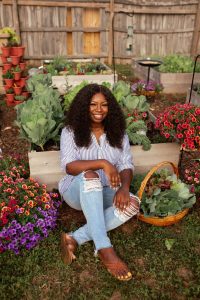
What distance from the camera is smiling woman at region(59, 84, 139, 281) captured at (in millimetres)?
2572

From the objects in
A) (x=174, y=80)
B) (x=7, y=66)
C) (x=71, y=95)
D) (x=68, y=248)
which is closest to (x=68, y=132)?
(x=68, y=248)

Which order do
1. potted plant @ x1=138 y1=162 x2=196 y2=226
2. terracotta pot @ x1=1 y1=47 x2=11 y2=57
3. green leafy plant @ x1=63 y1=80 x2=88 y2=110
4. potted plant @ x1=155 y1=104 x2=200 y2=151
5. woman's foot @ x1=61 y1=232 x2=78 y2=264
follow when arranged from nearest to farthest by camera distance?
woman's foot @ x1=61 y1=232 x2=78 y2=264 < potted plant @ x1=138 y1=162 x2=196 y2=226 < potted plant @ x1=155 y1=104 x2=200 y2=151 < green leafy plant @ x1=63 y1=80 x2=88 y2=110 < terracotta pot @ x1=1 y1=47 x2=11 y2=57

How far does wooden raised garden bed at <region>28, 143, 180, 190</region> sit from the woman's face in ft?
2.72

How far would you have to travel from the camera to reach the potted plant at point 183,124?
3.28m

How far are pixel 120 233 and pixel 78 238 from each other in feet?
1.67

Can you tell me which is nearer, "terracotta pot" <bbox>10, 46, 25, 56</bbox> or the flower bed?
the flower bed

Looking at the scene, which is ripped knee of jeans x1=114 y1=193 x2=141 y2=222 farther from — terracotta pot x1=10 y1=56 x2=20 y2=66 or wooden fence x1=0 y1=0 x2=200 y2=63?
wooden fence x1=0 y1=0 x2=200 y2=63

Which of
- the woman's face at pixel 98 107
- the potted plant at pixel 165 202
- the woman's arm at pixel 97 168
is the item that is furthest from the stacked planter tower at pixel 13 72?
the potted plant at pixel 165 202

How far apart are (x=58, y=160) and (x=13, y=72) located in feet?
12.0

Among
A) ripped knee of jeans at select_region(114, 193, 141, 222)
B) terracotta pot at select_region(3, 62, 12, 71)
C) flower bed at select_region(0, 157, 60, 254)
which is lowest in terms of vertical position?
flower bed at select_region(0, 157, 60, 254)

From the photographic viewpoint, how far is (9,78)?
6441 mm

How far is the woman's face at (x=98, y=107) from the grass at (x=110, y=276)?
1216mm

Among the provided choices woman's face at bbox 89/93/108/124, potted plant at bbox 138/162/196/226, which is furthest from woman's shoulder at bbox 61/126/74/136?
potted plant at bbox 138/162/196/226

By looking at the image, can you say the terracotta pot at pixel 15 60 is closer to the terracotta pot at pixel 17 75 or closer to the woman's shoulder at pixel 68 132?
the terracotta pot at pixel 17 75
